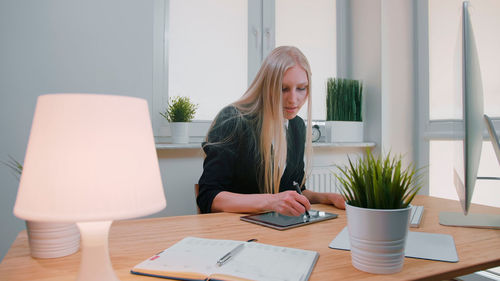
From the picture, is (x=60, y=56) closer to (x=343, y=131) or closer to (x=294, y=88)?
(x=294, y=88)

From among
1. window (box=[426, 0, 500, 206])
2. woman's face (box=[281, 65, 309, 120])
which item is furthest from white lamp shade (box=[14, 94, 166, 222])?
window (box=[426, 0, 500, 206])

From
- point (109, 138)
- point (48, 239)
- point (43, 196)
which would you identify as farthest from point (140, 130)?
point (48, 239)

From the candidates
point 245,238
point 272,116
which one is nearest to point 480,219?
point 245,238

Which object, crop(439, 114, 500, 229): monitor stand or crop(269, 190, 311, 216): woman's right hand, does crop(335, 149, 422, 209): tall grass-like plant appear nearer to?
crop(269, 190, 311, 216): woman's right hand

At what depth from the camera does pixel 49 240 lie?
0.68 metres

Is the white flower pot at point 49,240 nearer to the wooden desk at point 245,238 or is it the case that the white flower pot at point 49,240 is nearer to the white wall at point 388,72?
the wooden desk at point 245,238

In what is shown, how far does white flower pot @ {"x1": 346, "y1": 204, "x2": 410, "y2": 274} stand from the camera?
58cm

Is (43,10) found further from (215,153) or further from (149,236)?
(149,236)

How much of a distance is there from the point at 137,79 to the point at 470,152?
1742mm

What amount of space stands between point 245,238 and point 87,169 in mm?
480

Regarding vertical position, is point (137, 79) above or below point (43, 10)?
below

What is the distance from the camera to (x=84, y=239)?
0.48 m

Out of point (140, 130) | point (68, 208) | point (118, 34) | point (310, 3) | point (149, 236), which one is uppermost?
point (310, 3)

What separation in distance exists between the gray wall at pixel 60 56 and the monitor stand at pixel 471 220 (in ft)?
5.44
